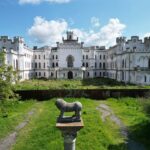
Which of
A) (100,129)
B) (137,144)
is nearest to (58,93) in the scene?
(100,129)

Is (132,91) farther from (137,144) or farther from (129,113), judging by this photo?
(137,144)

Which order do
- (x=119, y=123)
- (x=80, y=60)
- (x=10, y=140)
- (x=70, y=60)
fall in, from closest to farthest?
(x=10, y=140) → (x=119, y=123) → (x=80, y=60) → (x=70, y=60)

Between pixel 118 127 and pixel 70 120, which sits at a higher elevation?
pixel 70 120

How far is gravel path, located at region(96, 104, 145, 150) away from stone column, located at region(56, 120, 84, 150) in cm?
651

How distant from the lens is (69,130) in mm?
8266

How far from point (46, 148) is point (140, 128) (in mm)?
6880

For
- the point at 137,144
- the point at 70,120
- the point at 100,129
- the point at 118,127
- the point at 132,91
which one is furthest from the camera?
the point at 132,91

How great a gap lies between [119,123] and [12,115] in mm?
9047

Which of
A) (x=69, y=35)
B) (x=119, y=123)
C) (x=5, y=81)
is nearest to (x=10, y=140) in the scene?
(x=5, y=81)

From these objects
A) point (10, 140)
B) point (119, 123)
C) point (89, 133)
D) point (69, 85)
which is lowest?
point (10, 140)

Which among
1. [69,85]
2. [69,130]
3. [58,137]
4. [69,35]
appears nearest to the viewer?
[69,130]

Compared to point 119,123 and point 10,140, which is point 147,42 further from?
point 10,140

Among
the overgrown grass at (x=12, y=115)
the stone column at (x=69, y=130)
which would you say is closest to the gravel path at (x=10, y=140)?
the overgrown grass at (x=12, y=115)

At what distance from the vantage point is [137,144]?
14.7 meters
